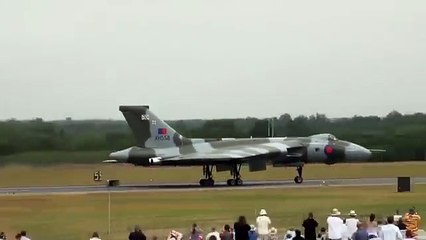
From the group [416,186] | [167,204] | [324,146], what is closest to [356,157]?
[324,146]

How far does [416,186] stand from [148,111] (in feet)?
66.1

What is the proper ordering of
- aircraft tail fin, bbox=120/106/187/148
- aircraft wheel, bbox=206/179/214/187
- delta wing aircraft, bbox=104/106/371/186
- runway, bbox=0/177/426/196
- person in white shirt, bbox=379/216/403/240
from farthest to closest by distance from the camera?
aircraft tail fin, bbox=120/106/187/148
delta wing aircraft, bbox=104/106/371/186
aircraft wheel, bbox=206/179/214/187
runway, bbox=0/177/426/196
person in white shirt, bbox=379/216/403/240

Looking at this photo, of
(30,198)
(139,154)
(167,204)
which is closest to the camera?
(167,204)

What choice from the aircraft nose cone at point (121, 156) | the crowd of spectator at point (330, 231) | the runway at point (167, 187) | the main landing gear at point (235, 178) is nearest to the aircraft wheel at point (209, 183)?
the runway at point (167, 187)

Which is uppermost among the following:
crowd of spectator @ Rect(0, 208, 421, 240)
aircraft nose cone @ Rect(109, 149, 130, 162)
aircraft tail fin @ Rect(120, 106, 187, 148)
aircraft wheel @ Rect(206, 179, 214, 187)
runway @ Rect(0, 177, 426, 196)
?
aircraft tail fin @ Rect(120, 106, 187, 148)

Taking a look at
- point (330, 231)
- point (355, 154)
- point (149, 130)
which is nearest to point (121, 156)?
point (149, 130)

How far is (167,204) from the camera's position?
1836 inches

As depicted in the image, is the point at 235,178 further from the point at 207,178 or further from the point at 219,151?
the point at 219,151

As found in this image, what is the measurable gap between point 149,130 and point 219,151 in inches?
206

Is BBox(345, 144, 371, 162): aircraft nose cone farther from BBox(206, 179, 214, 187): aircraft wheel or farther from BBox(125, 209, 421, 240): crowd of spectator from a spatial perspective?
BBox(125, 209, 421, 240): crowd of spectator

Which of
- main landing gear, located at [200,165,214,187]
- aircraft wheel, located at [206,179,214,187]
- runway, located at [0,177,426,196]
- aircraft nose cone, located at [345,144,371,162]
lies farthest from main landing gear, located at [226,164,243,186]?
aircraft nose cone, located at [345,144,371,162]

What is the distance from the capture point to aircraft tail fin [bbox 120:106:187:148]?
2554 inches

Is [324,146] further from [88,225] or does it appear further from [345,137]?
[88,225]

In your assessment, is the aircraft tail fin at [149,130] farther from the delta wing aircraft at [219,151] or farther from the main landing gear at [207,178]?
the main landing gear at [207,178]
